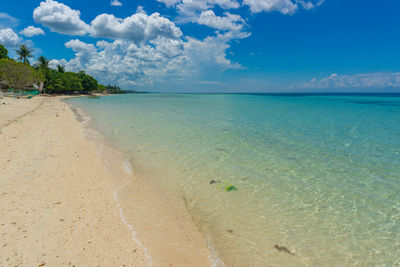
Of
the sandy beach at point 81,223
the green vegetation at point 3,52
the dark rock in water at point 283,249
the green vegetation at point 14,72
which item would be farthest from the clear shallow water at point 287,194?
the green vegetation at point 3,52

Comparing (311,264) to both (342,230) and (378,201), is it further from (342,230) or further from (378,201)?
(378,201)

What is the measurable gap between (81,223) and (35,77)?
234ft

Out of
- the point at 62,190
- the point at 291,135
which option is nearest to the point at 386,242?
the point at 62,190

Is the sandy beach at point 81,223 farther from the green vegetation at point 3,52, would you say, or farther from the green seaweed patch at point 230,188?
the green vegetation at point 3,52

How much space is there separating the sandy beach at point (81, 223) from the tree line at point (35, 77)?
5345 centimetres

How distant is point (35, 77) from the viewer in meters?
57.6

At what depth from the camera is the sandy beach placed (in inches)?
154

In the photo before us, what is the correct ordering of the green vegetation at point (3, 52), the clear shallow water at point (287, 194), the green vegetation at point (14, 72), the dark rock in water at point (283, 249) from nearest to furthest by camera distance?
the dark rock in water at point (283, 249)
the clear shallow water at point (287, 194)
the green vegetation at point (14, 72)
the green vegetation at point (3, 52)

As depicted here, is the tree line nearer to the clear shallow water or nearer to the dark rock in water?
the clear shallow water

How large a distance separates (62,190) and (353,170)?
11.6 metres

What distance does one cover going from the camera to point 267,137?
15438 mm

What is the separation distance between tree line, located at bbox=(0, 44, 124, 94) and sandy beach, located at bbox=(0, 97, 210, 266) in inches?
2104

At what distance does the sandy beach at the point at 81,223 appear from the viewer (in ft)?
12.8

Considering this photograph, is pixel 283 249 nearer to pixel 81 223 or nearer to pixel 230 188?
pixel 230 188
